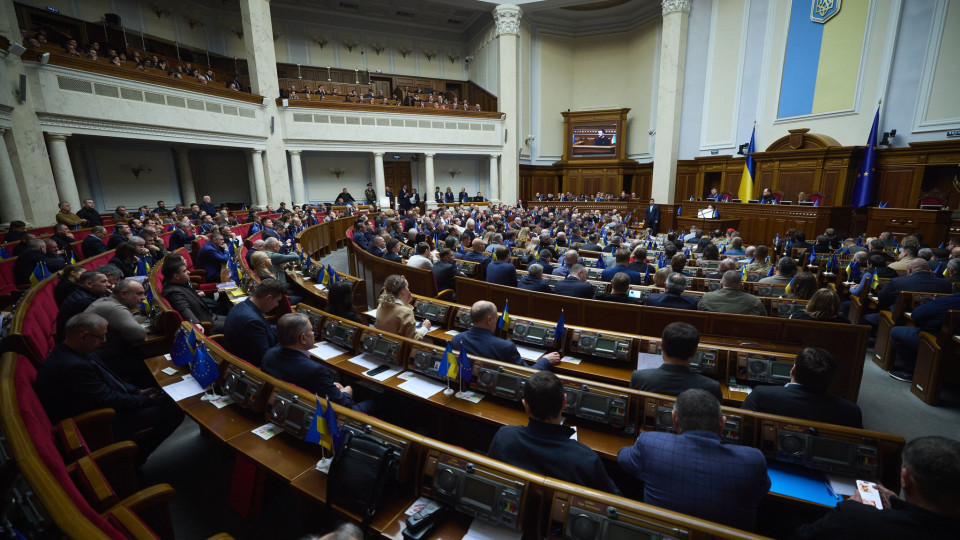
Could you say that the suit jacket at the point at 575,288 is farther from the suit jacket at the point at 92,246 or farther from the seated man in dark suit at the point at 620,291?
the suit jacket at the point at 92,246

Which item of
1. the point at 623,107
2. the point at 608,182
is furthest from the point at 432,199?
the point at 623,107

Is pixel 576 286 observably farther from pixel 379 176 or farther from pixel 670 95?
pixel 670 95

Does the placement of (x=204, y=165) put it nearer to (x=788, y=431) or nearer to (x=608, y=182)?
(x=608, y=182)

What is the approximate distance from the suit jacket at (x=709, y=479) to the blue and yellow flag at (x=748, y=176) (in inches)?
563

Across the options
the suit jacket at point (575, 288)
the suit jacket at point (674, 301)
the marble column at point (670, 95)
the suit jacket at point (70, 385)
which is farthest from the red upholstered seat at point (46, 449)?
the marble column at point (670, 95)

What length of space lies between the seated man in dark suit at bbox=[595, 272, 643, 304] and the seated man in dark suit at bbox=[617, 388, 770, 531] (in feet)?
8.85

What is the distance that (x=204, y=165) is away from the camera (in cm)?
1573

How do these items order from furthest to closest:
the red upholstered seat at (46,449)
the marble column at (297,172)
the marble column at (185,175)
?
the marble column at (297,172) → the marble column at (185,175) → the red upholstered seat at (46,449)

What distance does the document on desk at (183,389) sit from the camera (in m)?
3.01

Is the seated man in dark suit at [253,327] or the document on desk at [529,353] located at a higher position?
the seated man in dark suit at [253,327]

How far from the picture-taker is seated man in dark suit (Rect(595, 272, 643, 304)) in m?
4.51

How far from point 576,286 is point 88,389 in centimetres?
435

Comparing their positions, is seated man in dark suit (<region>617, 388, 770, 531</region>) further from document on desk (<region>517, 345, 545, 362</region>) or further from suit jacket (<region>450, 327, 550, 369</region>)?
document on desk (<region>517, 345, 545, 362</region>)

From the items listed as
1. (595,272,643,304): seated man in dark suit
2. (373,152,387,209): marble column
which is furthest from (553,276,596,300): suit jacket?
(373,152,387,209): marble column
